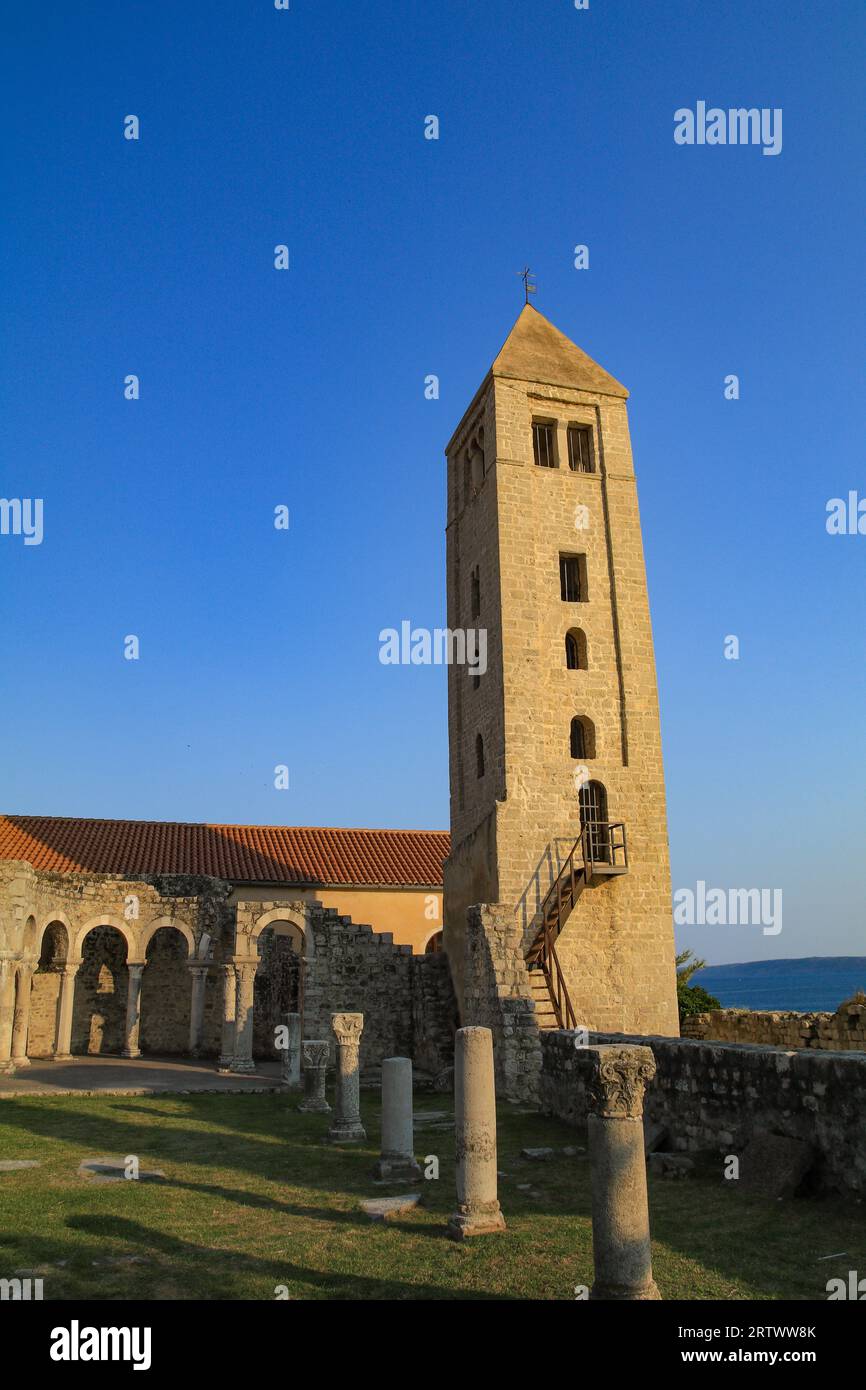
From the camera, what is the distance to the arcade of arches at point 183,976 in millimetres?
21875

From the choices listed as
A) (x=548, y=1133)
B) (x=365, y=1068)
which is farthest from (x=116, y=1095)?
(x=548, y=1133)

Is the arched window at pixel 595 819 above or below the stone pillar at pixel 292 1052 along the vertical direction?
above

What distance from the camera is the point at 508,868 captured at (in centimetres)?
2112

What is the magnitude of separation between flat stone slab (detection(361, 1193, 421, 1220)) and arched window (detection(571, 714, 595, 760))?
568 inches

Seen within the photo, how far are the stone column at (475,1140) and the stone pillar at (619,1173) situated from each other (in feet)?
6.48

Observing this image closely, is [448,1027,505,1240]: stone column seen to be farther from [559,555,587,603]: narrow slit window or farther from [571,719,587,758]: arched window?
[559,555,587,603]: narrow slit window

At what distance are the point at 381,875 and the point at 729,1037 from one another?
1204 centimetres

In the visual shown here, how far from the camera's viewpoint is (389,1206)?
9.22m

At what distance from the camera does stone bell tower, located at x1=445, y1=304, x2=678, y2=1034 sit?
2119cm

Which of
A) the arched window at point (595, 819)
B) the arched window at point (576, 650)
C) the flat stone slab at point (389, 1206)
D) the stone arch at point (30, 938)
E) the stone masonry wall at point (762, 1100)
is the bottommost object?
the flat stone slab at point (389, 1206)

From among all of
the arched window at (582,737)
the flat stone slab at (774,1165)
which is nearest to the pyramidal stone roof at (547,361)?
the arched window at (582,737)

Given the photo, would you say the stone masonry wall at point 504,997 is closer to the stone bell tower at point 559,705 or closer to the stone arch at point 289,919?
the stone bell tower at point 559,705
